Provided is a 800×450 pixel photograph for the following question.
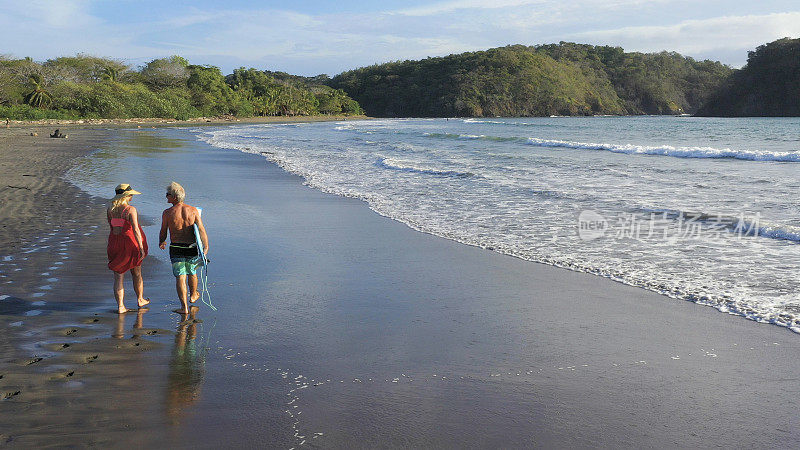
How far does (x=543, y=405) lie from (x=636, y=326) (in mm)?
1879

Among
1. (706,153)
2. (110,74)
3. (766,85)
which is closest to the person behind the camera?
(706,153)

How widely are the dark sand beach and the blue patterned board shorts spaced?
15.8 inches

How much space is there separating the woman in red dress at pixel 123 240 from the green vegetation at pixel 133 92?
67.1 m

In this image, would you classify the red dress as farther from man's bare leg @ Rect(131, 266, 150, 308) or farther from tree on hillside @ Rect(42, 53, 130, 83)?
tree on hillside @ Rect(42, 53, 130, 83)

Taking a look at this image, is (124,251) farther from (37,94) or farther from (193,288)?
(37,94)

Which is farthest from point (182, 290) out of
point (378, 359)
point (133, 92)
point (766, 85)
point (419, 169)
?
point (766, 85)

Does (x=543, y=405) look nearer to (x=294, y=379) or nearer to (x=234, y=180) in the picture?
(x=294, y=379)

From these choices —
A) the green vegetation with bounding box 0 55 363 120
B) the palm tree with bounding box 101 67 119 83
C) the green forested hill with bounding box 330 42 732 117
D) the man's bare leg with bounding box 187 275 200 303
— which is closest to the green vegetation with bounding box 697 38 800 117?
the green forested hill with bounding box 330 42 732 117

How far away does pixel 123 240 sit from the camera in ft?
17.2

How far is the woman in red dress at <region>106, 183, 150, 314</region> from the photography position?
5164 millimetres

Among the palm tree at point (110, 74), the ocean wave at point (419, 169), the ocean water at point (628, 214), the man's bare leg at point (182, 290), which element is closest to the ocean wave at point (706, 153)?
the ocean water at point (628, 214)

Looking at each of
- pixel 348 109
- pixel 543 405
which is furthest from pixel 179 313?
pixel 348 109

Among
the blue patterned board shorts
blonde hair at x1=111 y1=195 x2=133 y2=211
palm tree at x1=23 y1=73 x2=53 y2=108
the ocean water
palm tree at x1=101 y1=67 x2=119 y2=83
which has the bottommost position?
the ocean water

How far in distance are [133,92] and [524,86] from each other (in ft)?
390
